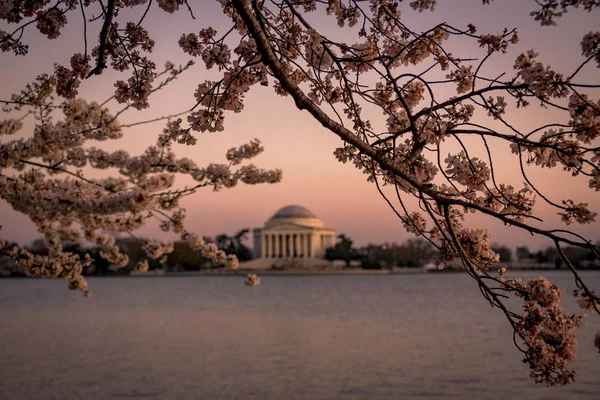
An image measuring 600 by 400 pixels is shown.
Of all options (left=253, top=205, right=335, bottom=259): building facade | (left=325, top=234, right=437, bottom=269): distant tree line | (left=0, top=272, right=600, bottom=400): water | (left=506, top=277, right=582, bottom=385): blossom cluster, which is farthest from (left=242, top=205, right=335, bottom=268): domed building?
(left=506, top=277, right=582, bottom=385): blossom cluster

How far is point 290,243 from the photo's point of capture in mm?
109125

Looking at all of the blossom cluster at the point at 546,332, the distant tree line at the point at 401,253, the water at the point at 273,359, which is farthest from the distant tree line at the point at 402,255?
the blossom cluster at the point at 546,332

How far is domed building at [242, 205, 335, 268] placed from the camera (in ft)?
348

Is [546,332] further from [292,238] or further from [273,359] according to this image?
[292,238]

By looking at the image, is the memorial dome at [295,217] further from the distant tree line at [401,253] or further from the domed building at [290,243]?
the distant tree line at [401,253]

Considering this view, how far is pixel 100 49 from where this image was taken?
3.59 m

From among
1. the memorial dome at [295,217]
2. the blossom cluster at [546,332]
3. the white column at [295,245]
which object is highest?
the memorial dome at [295,217]

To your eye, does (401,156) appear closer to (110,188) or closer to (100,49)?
(100,49)

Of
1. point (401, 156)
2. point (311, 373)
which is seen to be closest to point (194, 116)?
point (401, 156)

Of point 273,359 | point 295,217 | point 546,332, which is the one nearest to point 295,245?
point 295,217

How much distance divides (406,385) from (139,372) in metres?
6.17

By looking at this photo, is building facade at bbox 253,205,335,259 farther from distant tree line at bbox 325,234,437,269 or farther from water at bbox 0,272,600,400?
water at bbox 0,272,600,400

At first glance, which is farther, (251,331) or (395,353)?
(251,331)

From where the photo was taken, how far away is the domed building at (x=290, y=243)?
106137 millimetres
